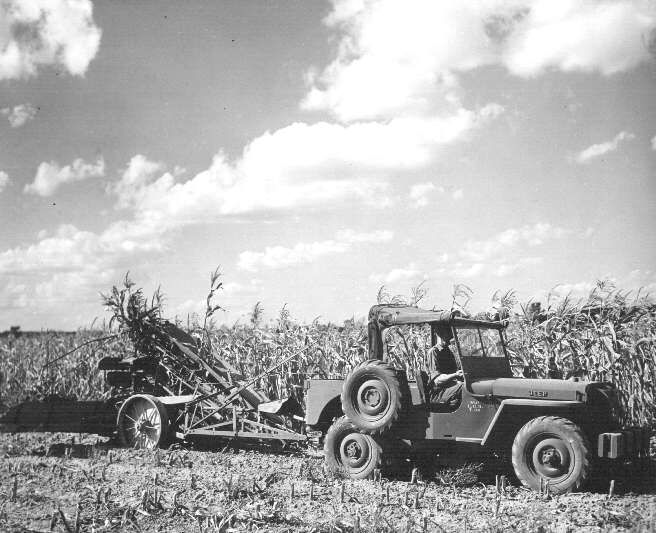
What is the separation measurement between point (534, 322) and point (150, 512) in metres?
7.56

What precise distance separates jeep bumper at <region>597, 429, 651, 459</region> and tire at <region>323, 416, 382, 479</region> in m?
2.75

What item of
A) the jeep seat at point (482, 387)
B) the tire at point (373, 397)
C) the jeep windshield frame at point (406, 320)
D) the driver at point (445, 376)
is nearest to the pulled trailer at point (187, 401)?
the jeep windshield frame at point (406, 320)

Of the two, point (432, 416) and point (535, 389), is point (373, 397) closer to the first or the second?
point (432, 416)

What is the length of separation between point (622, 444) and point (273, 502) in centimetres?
399

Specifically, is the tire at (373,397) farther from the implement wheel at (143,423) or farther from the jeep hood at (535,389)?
the implement wheel at (143,423)

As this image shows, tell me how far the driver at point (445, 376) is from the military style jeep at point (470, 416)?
5 cm

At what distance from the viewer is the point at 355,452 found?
8.48m

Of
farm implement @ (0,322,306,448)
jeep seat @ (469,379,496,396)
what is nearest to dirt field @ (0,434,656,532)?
farm implement @ (0,322,306,448)

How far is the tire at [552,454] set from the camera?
695cm

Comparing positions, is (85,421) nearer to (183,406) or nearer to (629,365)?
(183,406)

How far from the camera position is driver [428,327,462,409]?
8023mm

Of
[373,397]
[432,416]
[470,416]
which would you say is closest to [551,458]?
[470,416]

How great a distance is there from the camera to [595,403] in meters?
7.45

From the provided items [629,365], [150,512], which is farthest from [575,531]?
[629,365]
